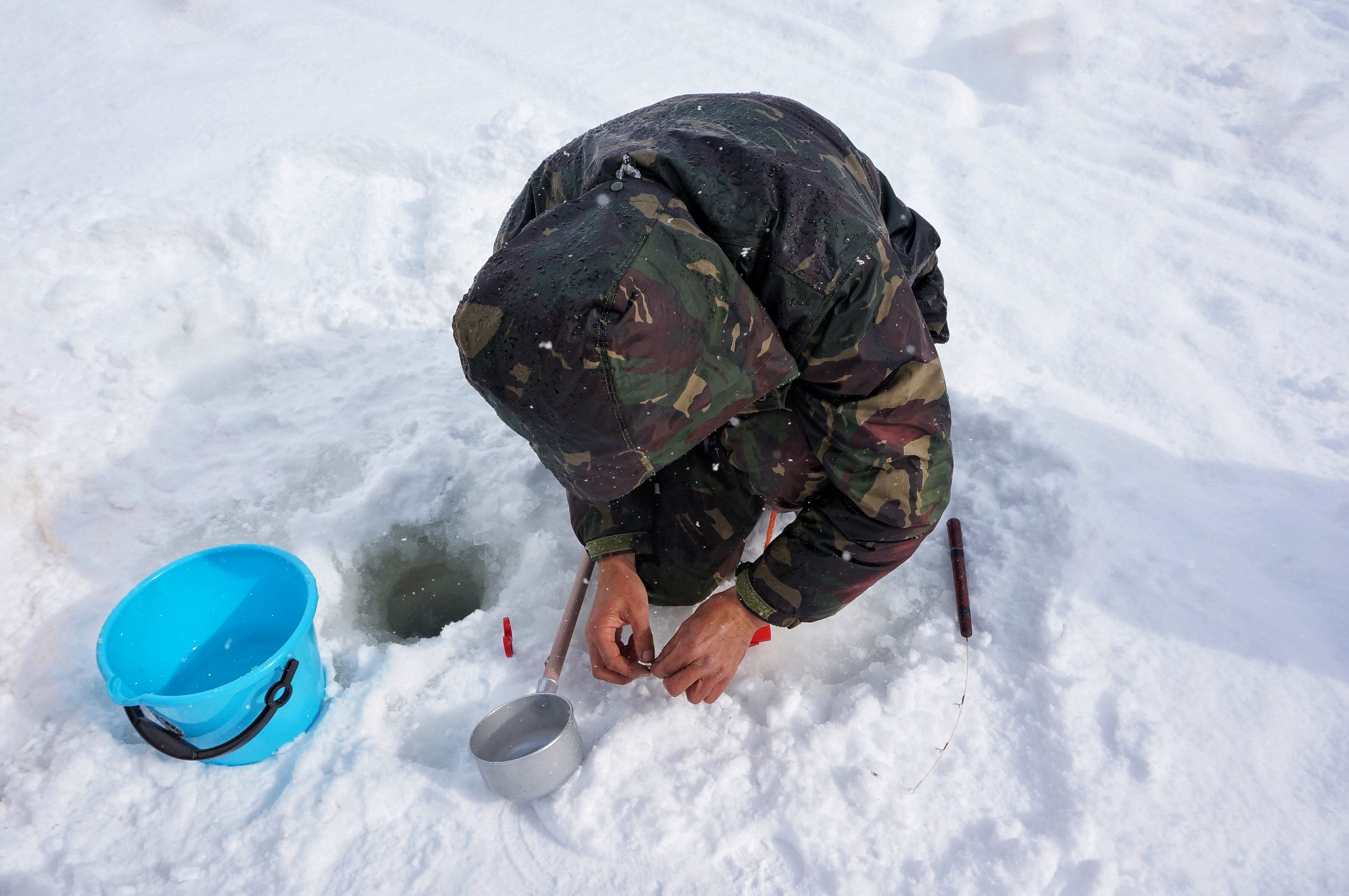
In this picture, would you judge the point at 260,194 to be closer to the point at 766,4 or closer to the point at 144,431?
the point at 144,431

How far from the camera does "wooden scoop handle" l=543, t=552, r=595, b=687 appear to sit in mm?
1823

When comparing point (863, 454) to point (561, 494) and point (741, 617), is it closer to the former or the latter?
point (741, 617)

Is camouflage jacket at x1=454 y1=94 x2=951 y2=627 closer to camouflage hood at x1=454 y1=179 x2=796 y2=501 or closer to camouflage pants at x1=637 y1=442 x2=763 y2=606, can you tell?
camouflage hood at x1=454 y1=179 x2=796 y2=501


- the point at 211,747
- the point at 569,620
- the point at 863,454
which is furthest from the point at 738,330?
the point at 211,747

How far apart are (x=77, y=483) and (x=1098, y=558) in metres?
3.16

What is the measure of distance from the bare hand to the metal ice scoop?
0.26m

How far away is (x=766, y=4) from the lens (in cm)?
499

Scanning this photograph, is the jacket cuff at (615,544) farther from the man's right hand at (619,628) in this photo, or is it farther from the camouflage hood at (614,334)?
the camouflage hood at (614,334)

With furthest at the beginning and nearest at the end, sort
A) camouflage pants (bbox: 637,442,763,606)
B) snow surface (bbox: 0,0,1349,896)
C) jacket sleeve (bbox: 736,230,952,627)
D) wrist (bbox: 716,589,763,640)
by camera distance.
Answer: camouflage pants (bbox: 637,442,763,606)
wrist (bbox: 716,589,763,640)
snow surface (bbox: 0,0,1349,896)
jacket sleeve (bbox: 736,230,952,627)

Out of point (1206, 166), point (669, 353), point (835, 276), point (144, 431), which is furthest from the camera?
point (1206, 166)

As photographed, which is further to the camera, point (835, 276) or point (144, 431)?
point (144, 431)

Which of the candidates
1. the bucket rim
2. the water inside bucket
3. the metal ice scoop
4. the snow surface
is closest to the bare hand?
the snow surface

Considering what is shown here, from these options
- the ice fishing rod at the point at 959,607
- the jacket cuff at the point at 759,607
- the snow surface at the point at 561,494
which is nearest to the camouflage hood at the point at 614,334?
the jacket cuff at the point at 759,607

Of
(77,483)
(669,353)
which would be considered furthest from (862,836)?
(77,483)
